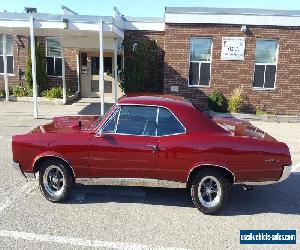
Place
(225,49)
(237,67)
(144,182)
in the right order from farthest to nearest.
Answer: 1. (237,67)
2. (225,49)
3. (144,182)

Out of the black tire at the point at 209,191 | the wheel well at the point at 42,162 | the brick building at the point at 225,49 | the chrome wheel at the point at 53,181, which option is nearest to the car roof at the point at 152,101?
the black tire at the point at 209,191

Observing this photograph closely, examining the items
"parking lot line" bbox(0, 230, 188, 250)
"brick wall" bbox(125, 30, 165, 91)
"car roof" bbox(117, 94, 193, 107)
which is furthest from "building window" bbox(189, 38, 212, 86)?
"parking lot line" bbox(0, 230, 188, 250)

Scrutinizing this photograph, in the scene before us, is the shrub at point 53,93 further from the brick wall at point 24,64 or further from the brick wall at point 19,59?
the brick wall at point 19,59

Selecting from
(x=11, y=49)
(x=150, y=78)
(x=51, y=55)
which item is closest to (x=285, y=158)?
(x=150, y=78)

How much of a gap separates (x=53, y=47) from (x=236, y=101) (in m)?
9.56

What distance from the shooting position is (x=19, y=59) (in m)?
16.8

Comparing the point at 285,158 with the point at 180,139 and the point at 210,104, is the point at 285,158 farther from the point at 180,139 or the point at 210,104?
the point at 210,104

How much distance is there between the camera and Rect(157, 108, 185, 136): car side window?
4801mm

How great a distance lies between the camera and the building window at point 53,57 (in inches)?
652

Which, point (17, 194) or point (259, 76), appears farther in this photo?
point (259, 76)

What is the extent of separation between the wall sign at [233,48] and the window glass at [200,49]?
61 cm

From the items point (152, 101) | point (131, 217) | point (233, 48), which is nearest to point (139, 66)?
point (233, 48)

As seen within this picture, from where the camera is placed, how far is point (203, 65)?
1377 cm

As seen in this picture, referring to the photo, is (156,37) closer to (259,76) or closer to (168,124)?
(259,76)
